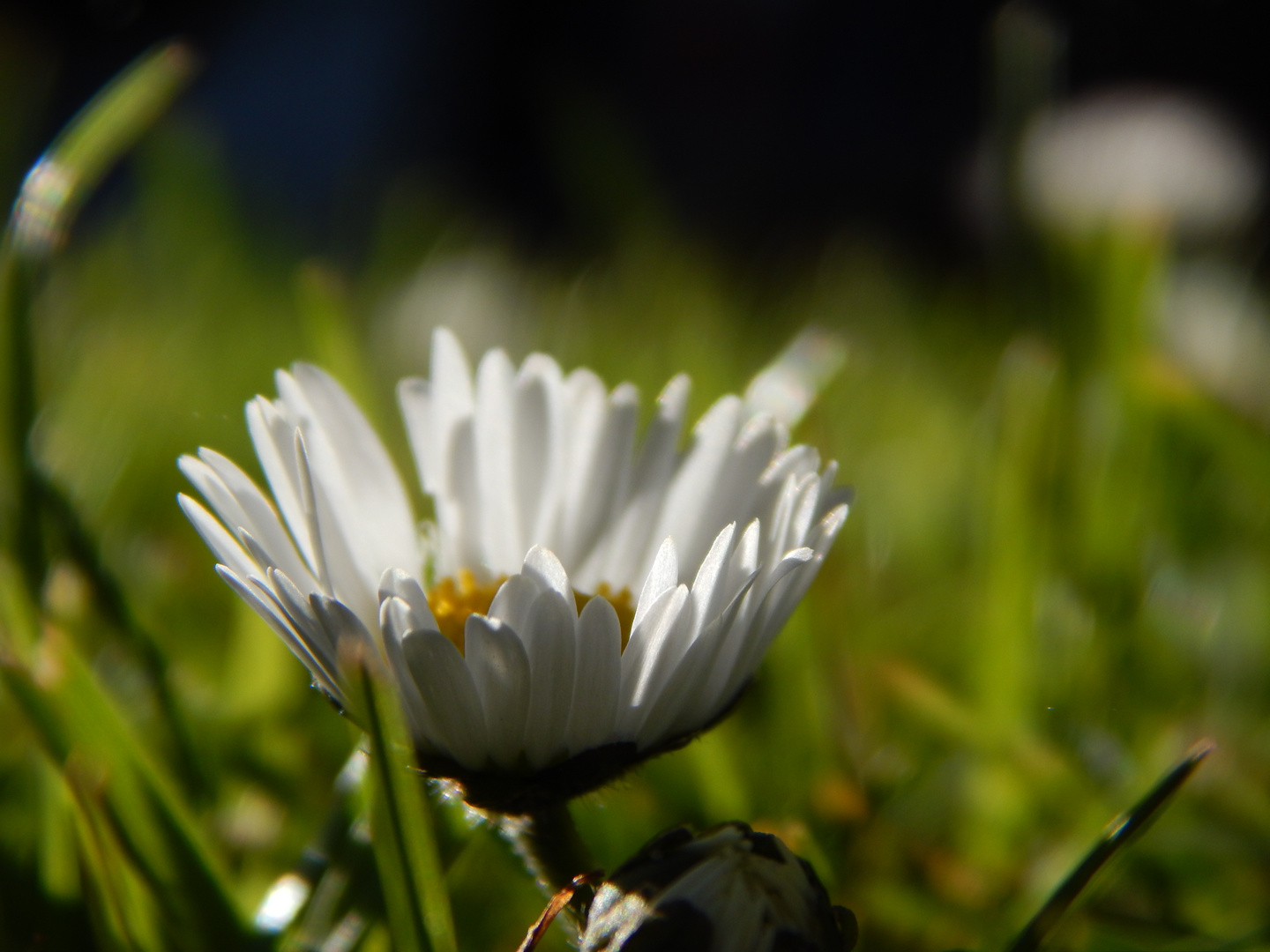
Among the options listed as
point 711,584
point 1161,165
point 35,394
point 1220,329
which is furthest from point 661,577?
point 1161,165

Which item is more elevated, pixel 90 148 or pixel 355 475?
pixel 90 148

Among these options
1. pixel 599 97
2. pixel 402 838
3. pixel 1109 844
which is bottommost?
pixel 1109 844

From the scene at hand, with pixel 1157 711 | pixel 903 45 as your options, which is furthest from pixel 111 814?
pixel 903 45

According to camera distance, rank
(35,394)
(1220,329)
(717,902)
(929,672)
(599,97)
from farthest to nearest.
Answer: (599,97) < (1220,329) < (929,672) < (35,394) < (717,902)

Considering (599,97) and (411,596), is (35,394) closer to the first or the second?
(411,596)

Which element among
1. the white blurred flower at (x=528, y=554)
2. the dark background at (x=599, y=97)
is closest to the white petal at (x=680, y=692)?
the white blurred flower at (x=528, y=554)

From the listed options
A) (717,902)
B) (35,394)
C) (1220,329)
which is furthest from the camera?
(1220,329)

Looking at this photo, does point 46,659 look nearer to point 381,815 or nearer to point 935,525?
point 381,815
